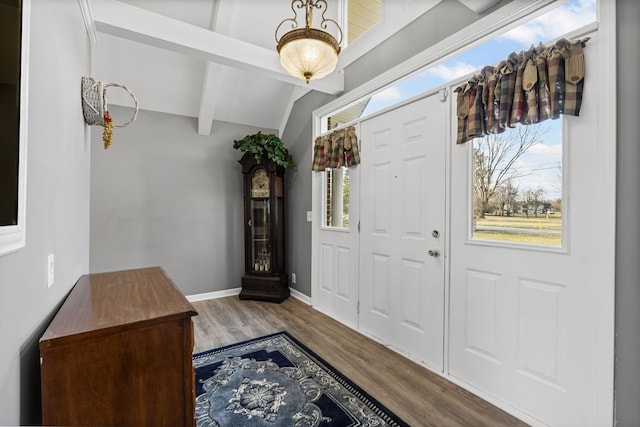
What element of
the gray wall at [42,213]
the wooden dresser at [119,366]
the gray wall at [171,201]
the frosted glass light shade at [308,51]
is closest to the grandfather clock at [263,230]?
the gray wall at [171,201]

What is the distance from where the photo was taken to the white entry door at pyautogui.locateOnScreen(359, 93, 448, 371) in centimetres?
216

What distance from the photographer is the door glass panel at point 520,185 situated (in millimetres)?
1603

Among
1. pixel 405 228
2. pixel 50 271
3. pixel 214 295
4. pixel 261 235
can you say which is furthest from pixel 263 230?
pixel 50 271

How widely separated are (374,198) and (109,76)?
326 cm

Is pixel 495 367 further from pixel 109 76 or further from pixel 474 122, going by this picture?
pixel 109 76

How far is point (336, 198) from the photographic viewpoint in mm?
3283

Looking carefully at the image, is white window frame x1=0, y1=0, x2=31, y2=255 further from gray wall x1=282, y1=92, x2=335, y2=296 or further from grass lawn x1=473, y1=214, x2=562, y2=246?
gray wall x1=282, y1=92, x2=335, y2=296

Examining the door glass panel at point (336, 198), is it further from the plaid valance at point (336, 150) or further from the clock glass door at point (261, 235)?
the clock glass door at point (261, 235)

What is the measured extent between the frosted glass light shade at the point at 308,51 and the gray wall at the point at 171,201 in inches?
96.6

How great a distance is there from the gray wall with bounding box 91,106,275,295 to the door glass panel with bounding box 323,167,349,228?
1.47 metres

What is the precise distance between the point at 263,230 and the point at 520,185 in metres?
3.00

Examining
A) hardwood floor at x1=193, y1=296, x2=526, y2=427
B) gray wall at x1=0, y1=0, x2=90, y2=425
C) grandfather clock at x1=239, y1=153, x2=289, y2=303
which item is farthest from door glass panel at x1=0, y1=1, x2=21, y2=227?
grandfather clock at x1=239, y1=153, x2=289, y2=303

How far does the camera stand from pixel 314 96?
357 centimetres

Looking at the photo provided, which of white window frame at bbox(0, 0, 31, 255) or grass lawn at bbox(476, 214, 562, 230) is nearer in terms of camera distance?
white window frame at bbox(0, 0, 31, 255)
